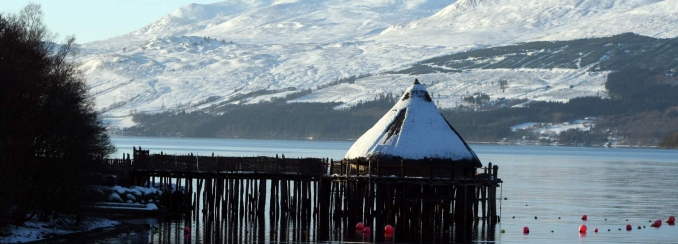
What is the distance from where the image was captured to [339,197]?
5625 centimetres

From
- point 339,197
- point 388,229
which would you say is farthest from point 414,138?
point 388,229

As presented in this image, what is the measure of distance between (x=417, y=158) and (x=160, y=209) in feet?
36.5

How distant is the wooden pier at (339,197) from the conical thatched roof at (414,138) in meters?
0.52

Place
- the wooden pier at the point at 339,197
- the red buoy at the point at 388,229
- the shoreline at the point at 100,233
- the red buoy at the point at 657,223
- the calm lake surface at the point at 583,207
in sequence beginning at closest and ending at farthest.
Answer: the shoreline at the point at 100,233 < the red buoy at the point at 388,229 < the calm lake surface at the point at 583,207 < the wooden pier at the point at 339,197 < the red buoy at the point at 657,223

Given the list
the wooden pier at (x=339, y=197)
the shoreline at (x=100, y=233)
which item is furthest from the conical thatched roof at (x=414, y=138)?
the shoreline at (x=100, y=233)

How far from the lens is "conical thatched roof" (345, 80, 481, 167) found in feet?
182

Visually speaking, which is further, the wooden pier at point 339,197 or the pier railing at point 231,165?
the pier railing at point 231,165

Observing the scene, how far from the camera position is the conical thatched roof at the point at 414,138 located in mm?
55562

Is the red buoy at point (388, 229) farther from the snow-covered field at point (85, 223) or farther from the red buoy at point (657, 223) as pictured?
the red buoy at point (657, 223)

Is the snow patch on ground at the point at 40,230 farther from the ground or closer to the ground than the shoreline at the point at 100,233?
farther from the ground

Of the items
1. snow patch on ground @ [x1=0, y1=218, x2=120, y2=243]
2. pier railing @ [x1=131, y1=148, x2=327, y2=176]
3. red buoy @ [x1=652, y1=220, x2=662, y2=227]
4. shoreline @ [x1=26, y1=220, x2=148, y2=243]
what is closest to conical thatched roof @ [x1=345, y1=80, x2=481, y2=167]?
pier railing @ [x1=131, y1=148, x2=327, y2=176]

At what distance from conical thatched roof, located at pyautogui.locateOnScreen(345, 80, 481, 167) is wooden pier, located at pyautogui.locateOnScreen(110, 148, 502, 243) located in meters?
0.52

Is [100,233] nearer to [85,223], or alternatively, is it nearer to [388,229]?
[85,223]

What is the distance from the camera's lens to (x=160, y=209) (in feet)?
185
